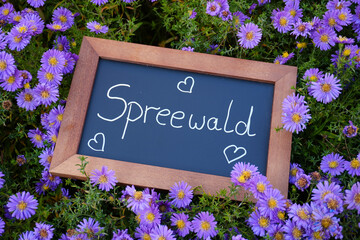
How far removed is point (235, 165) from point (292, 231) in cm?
24

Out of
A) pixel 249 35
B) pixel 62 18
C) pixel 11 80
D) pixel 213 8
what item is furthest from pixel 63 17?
pixel 249 35

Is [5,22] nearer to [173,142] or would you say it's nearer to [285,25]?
[173,142]

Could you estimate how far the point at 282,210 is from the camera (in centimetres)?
125

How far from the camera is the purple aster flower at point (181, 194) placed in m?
1.24

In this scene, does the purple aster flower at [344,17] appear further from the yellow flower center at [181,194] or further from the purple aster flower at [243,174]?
the yellow flower center at [181,194]

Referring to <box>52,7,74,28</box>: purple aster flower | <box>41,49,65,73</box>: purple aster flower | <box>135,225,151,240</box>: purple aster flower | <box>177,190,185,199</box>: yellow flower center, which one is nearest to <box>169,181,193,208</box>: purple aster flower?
<box>177,190,185,199</box>: yellow flower center

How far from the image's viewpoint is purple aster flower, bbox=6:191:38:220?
1320 millimetres

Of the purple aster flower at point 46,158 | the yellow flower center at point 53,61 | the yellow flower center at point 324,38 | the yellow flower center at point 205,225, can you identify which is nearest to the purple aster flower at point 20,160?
the purple aster flower at point 46,158

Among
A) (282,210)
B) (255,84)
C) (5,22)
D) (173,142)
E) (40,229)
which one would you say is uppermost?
(5,22)

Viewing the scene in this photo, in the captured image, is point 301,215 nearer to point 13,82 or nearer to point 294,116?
point 294,116

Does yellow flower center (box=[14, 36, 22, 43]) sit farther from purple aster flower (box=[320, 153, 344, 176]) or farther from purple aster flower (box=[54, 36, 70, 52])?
purple aster flower (box=[320, 153, 344, 176])

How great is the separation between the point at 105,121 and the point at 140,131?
0.11 m

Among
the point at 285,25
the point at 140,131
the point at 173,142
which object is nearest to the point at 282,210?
the point at 173,142

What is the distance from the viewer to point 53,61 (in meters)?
1.40
